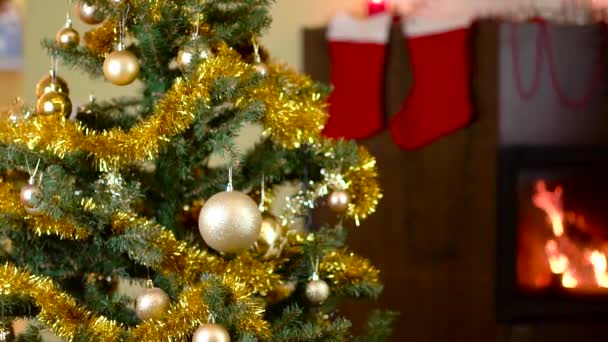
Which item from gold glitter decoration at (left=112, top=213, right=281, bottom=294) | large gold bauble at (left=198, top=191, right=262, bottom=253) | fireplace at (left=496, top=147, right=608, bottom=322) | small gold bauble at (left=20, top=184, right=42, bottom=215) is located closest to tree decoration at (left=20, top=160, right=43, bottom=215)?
small gold bauble at (left=20, top=184, right=42, bottom=215)

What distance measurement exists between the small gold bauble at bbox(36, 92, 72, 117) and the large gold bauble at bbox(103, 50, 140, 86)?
10 centimetres

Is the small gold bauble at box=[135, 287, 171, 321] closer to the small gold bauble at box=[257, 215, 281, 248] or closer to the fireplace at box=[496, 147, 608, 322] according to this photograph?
the small gold bauble at box=[257, 215, 281, 248]

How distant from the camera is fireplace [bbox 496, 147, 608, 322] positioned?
2.69 meters

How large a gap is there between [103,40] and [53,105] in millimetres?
123

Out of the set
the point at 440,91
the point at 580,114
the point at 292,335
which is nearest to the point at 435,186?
the point at 440,91

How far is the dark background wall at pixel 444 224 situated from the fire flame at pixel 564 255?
0.41 feet

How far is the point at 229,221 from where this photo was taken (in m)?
1.25

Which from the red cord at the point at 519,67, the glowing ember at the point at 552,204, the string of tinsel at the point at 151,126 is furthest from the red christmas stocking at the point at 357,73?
the string of tinsel at the point at 151,126

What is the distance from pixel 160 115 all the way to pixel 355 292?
1.37 feet

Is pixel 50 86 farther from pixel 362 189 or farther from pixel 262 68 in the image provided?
pixel 362 189

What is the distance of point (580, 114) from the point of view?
285 cm

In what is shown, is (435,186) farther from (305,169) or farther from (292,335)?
(292,335)

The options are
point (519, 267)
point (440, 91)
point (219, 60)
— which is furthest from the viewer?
point (440, 91)

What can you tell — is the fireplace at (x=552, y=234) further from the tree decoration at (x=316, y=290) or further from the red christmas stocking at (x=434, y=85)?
the tree decoration at (x=316, y=290)
